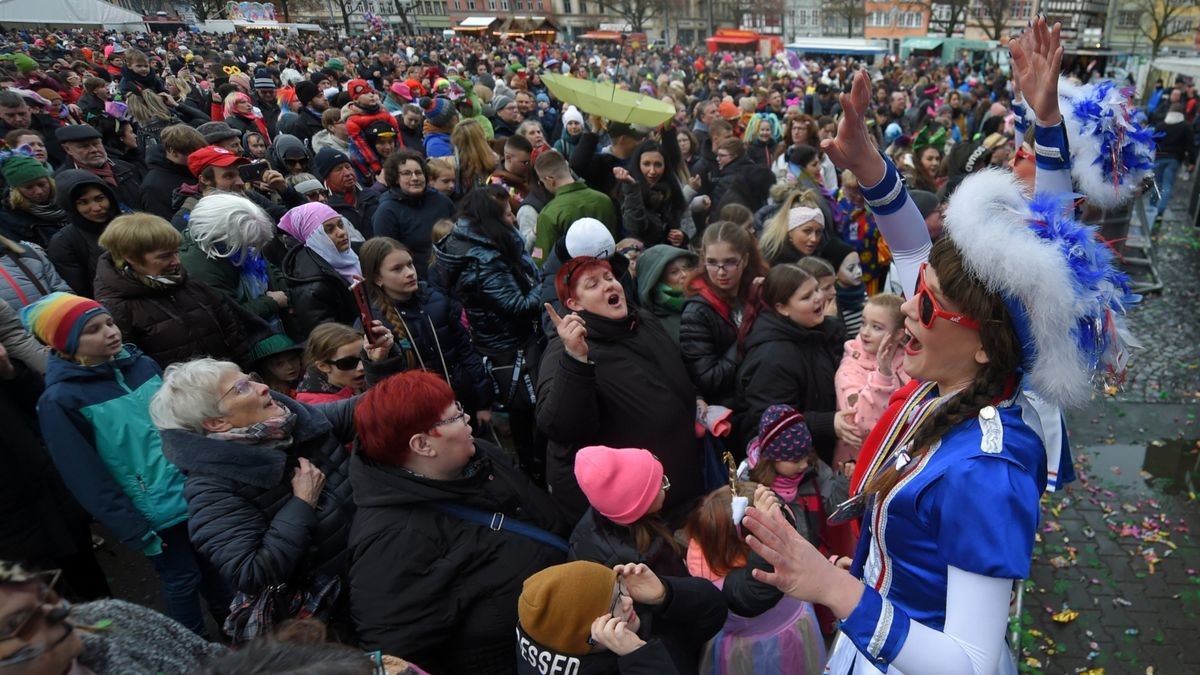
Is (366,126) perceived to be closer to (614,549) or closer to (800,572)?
(614,549)

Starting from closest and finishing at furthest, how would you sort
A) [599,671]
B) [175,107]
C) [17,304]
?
[599,671]
[17,304]
[175,107]

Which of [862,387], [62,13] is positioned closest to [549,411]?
[862,387]

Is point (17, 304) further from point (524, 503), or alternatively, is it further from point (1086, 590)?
point (1086, 590)

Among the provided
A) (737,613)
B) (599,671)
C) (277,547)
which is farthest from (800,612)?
(277,547)

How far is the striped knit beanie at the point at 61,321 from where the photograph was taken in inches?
104

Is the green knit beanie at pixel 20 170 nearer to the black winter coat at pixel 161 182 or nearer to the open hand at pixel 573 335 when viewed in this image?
the black winter coat at pixel 161 182

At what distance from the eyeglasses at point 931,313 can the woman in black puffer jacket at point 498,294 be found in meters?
2.70

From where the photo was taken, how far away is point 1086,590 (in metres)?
3.62

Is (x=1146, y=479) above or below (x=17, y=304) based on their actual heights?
below

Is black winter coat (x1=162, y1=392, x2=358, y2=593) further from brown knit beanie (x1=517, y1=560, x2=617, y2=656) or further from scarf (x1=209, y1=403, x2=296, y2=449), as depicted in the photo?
brown knit beanie (x1=517, y1=560, x2=617, y2=656)

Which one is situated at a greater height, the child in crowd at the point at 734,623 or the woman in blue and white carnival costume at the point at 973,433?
the woman in blue and white carnival costume at the point at 973,433

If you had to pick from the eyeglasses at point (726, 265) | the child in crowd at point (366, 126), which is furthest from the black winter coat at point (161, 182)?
the eyeglasses at point (726, 265)

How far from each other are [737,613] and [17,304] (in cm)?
396

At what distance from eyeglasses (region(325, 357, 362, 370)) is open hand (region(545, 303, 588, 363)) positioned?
4.12 feet
